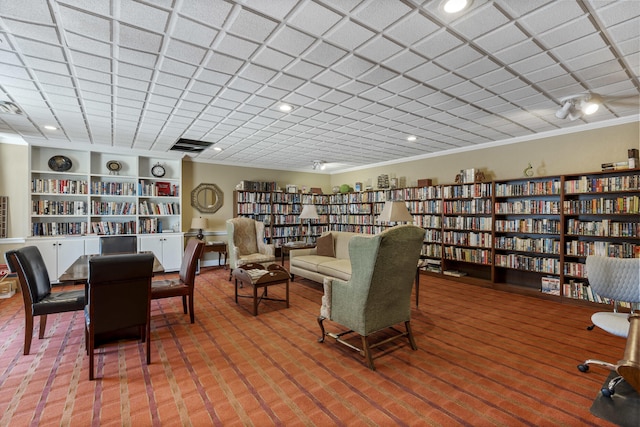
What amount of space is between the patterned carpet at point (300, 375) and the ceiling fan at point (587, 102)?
2.48m

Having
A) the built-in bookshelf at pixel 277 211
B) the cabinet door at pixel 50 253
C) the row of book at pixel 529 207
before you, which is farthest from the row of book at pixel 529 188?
the cabinet door at pixel 50 253

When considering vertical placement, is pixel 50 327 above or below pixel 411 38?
below

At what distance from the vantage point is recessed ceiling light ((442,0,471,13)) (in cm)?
182

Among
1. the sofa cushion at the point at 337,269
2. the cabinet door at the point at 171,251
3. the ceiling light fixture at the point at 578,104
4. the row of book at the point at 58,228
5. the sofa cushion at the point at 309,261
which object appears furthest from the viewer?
the cabinet door at the point at 171,251

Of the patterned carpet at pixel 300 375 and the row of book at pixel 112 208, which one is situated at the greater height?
the row of book at pixel 112 208

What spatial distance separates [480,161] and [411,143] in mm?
1386

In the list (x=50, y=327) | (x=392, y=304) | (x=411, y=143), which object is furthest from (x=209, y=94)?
(x=411, y=143)

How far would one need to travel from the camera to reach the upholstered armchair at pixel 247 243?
5352mm

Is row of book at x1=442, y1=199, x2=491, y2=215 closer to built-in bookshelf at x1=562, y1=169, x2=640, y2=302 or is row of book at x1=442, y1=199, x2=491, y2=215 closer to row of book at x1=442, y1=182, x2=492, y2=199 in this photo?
row of book at x1=442, y1=182, x2=492, y2=199

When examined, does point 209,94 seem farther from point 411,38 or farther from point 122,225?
point 122,225

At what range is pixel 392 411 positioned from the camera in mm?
1934

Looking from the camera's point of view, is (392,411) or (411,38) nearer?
(392,411)

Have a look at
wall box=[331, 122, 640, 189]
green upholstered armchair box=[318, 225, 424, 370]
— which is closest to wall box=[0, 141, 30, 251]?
green upholstered armchair box=[318, 225, 424, 370]

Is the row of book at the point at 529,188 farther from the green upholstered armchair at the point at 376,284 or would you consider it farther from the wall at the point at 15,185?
the wall at the point at 15,185
